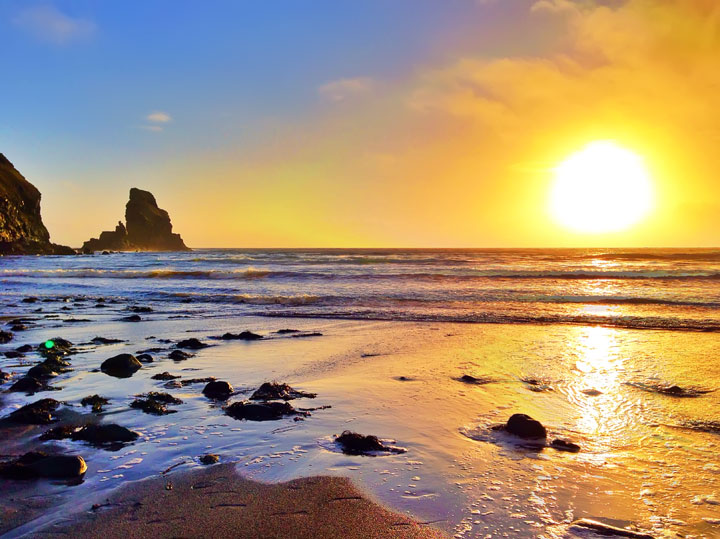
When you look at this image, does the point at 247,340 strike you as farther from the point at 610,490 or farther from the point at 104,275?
the point at 104,275

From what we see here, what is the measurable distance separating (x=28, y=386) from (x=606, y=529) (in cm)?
711

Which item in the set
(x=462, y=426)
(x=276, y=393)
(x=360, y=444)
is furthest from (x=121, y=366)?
(x=462, y=426)

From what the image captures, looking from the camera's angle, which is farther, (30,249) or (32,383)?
(30,249)

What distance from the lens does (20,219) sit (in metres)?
81.9

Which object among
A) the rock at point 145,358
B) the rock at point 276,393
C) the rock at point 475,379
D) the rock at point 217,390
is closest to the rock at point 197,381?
the rock at point 217,390

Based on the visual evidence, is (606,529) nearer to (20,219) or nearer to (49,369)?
(49,369)

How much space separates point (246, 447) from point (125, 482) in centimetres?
106

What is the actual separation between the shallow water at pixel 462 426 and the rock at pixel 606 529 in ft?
0.29

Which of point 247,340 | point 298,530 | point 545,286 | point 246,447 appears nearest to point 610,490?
point 298,530

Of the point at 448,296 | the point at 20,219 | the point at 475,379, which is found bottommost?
the point at 475,379

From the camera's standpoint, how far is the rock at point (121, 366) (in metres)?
7.41

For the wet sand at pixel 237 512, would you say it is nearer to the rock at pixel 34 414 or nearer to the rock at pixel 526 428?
the rock at pixel 526 428

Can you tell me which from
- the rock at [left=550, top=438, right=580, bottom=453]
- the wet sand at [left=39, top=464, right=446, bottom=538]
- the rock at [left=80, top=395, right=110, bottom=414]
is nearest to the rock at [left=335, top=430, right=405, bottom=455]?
the wet sand at [left=39, top=464, right=446, bottom=538]

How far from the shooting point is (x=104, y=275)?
36312 mm
